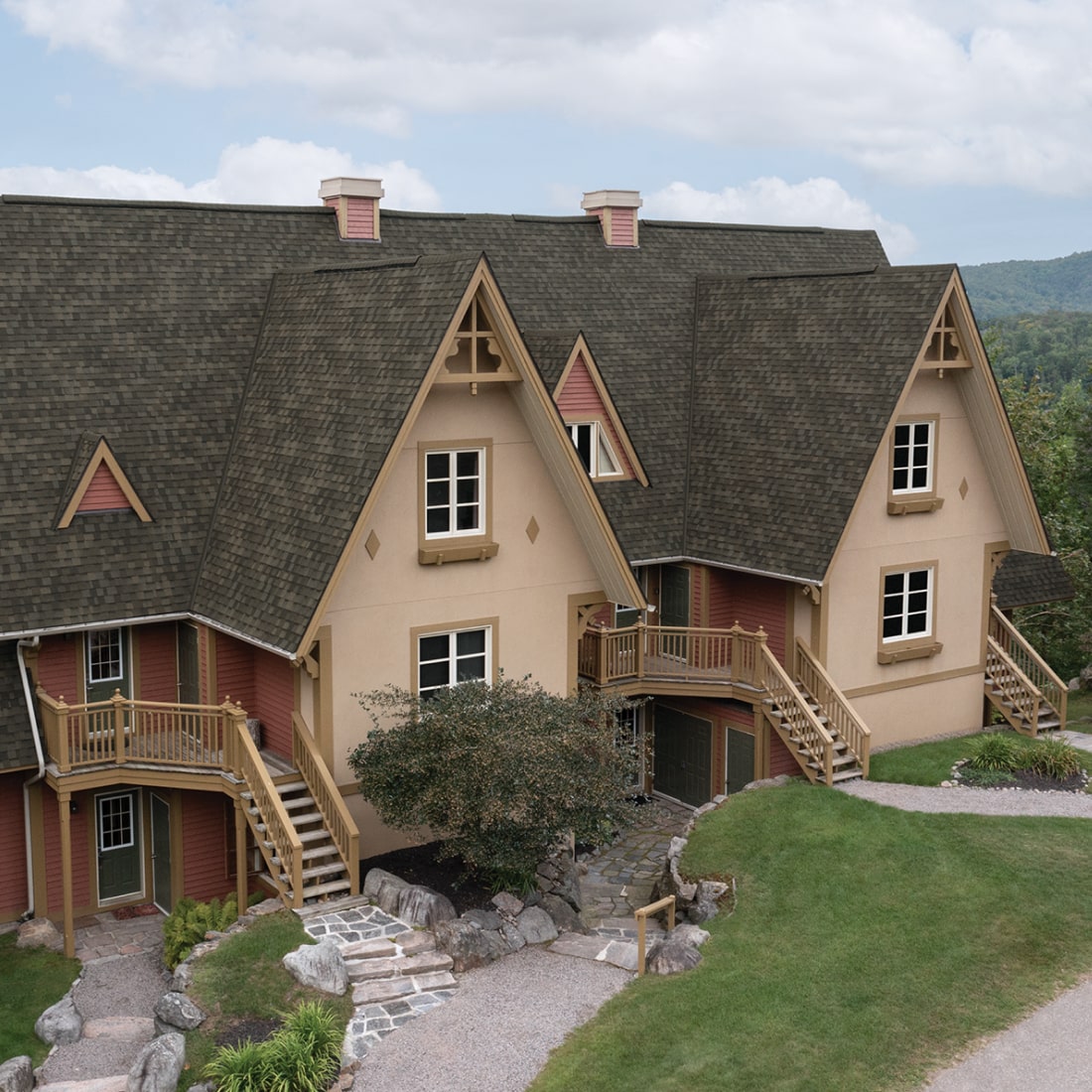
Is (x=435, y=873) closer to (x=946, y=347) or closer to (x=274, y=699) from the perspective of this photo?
(x=274, y=699)

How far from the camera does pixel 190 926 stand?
66.3 feet

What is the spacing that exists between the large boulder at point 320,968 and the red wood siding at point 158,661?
718 centimetres

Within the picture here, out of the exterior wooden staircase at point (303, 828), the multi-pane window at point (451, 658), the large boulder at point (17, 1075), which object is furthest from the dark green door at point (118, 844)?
the large boulder at point (17, 1075)

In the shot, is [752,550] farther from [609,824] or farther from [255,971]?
[255,971]

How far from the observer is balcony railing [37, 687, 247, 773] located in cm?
2095

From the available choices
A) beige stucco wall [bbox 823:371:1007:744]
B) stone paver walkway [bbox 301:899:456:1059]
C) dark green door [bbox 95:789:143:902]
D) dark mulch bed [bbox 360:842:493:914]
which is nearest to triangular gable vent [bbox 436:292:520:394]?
dark mulch bed [bbox 360:842:493:914]

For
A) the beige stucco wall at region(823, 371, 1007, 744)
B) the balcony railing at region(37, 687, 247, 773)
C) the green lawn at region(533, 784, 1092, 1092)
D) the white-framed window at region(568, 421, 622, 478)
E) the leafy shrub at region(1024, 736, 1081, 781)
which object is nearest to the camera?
the green lawn at region(533, 784, 1092, 1092)

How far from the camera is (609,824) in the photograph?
64.5ft

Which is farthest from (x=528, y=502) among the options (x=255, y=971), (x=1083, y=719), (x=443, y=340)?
(x=1083, y=719)

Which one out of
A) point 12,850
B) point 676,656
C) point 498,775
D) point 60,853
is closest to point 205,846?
point 60,853

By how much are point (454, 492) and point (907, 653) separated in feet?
34.6

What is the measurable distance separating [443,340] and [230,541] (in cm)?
531

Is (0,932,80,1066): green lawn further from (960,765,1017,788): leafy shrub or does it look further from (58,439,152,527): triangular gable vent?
(960,765,1017,788): leafy shrub

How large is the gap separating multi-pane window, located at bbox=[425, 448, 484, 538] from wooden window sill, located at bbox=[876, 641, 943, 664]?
917 centimetres
